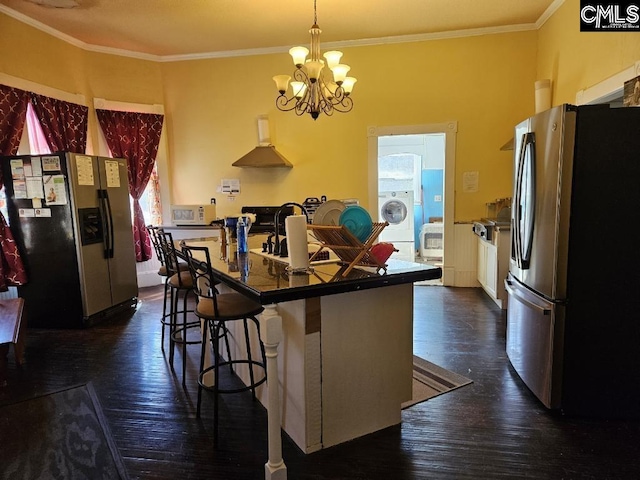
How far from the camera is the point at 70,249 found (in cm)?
393

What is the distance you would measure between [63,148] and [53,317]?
1.88 m

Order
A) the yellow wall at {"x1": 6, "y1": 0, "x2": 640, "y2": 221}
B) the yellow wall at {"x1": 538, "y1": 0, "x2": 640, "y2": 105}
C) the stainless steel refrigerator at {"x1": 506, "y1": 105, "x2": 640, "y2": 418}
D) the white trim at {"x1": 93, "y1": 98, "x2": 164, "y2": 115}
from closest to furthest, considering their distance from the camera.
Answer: the stainless steel refrigerator at {"x1": 506, "y1": 105, "x2": 640, "y2": 418}, the yellow wall at {"x1": 538, "y1": 0, "x2": 640, "y2": 105}, the yellow wall at {"x1": 6, "y1": 0, "x2": 640, "y2": 221}, the white trim at {"x1": 93, "y1": 98, "x2": 164, "y2": 115}

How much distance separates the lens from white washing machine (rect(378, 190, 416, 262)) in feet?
24.2

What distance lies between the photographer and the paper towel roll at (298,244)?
199cm

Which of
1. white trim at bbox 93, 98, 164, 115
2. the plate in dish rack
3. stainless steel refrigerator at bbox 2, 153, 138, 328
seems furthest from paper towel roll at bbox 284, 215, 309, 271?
white trim at bbox 93, 98, 164, 115

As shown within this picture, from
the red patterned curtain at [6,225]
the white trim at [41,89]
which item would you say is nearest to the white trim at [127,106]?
the white trim at [41,89]

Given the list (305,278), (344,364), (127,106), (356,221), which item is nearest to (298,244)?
(305,278)

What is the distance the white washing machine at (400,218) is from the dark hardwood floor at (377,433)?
13.6ft

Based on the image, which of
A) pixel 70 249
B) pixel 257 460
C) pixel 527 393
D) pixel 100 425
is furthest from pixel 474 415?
pixel 70 249

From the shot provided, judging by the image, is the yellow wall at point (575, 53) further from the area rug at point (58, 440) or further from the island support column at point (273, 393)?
the area rug at point (58, 440)

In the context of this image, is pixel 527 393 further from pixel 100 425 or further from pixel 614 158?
pixel 100 425

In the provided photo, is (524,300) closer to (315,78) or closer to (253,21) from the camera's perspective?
(315,78)

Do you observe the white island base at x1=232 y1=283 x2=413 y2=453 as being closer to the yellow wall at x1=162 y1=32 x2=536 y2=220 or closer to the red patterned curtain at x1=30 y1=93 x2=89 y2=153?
the yellow wall at x1=162 y1=32 x2=536 y2=220

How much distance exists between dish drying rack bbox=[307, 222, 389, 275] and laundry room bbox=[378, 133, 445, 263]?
528cm
